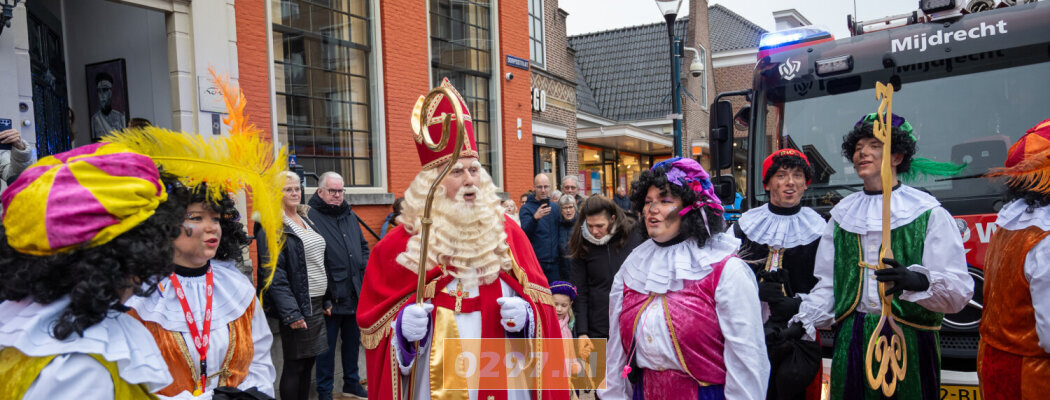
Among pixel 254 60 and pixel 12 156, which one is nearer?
pixel 12 156

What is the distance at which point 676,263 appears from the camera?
2.71m

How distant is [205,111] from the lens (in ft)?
23.4

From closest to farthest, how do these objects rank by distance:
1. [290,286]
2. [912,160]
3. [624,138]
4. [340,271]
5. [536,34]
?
[912,160]
[290,286]
[340,271]
[536,34]
[624,138]

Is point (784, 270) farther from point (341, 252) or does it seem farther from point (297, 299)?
point (341, 252)

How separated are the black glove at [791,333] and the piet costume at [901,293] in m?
0.05

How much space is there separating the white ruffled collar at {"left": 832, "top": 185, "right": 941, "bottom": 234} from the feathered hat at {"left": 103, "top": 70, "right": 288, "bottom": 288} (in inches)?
108

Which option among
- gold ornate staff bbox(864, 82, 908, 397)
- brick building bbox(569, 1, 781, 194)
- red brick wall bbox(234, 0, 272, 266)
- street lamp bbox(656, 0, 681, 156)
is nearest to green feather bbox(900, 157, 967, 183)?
gold ornate staff bbox(864, 82, 908, 397)

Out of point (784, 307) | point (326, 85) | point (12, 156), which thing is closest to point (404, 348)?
point (784, 307)

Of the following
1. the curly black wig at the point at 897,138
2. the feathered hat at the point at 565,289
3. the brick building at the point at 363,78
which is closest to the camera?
the curly black wig at the point at 897,138

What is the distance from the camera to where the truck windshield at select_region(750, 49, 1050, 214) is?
4242mm

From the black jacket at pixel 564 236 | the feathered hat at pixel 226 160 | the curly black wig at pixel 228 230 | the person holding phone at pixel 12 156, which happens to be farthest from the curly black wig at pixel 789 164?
the person holding phone at pixel 12 156

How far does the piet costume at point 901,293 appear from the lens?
9.87 feet

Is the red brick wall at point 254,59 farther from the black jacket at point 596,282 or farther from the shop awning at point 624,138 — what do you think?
the shop awning at point 624,138

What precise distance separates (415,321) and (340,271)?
2708 mm
